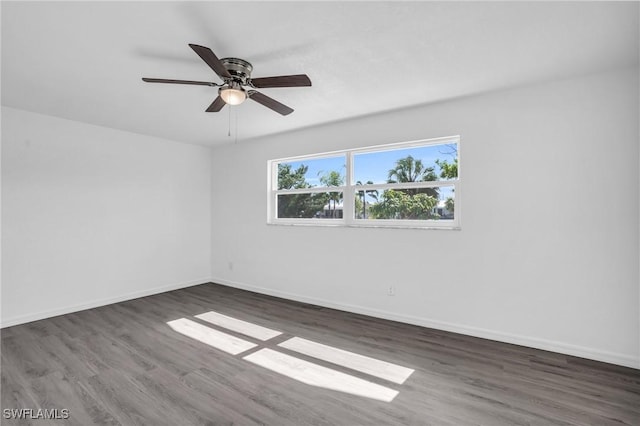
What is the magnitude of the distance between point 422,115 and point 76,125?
421 cm

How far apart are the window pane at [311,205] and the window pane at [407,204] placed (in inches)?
13.0

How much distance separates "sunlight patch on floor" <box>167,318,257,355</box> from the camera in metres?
2.85

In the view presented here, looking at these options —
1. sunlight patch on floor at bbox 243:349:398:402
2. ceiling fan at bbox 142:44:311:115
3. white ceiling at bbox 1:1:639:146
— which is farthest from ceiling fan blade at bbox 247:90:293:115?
sunlight patch on floor at bbox 243:349:398:402

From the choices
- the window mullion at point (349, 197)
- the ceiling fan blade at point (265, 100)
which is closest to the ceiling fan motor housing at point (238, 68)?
the ceiling fan blade at point (265, 100)

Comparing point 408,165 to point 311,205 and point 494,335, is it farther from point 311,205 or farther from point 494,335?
point 494,335

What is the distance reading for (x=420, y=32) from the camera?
2.01m

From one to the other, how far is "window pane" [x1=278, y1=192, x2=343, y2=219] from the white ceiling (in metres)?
1.41

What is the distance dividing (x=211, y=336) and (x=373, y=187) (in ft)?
8.00

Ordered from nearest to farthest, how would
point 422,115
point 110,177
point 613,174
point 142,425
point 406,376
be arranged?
point 142,425 < point 406,376 < point 613,174 < point 422,115 < point 110,177

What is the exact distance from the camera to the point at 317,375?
237cm

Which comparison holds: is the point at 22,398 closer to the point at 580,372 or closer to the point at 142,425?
the point at 142,425

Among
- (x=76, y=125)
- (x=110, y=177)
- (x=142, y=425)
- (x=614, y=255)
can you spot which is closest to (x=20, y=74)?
(x=76, y=125)

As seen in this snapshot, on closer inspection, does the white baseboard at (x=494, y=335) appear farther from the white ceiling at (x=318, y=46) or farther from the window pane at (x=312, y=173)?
the white ceiling at (x=318, y=46)

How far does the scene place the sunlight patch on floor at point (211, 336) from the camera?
2.85 meters
